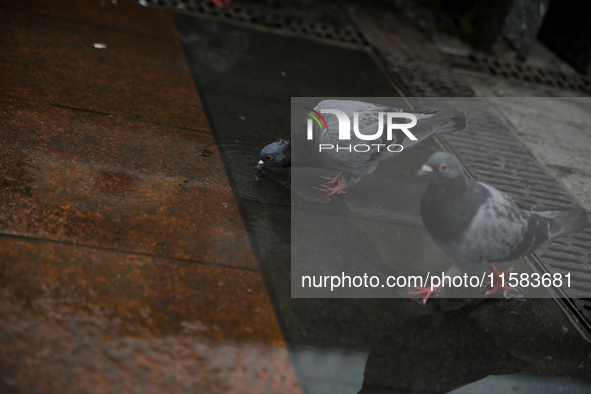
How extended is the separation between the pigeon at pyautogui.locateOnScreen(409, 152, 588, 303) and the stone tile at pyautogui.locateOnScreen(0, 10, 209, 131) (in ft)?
6.97

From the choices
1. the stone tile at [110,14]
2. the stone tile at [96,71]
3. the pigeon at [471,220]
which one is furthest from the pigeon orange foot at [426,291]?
the stone tile at [110,14]

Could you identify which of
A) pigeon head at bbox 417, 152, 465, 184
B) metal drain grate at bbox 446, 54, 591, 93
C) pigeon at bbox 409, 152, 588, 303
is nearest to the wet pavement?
pigeon at bbox 409, 152, 588, 303

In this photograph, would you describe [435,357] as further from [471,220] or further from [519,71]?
[519,71]

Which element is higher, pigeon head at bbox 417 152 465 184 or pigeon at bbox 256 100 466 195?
pigeon head at bbox 417 152 465 184

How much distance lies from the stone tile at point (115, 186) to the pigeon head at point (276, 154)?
0.33m

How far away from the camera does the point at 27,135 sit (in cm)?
326

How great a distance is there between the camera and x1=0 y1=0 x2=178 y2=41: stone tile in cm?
501

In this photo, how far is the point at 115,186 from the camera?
10.0 ft

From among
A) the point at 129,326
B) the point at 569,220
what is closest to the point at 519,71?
the point at 569,220

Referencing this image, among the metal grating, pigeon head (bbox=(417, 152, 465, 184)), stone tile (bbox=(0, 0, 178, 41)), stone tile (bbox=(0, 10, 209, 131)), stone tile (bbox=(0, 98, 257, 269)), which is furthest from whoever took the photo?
stone tile (bbox=(0, 0, 178, 41))

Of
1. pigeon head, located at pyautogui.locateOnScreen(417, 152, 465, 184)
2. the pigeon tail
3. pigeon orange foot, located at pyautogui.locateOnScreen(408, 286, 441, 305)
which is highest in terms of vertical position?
pigeon head, located at pyautogui.locateOnScreen(417, 152, 465, 184)

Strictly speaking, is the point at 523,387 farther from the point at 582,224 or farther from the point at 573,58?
the point at 573,58

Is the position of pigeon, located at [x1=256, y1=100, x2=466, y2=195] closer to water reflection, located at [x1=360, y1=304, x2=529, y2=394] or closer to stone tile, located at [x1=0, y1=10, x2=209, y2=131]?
stone tile, located at [x1=0, y1=10, x2=209, y2=131]

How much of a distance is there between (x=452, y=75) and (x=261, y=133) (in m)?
Answer: 3.08
